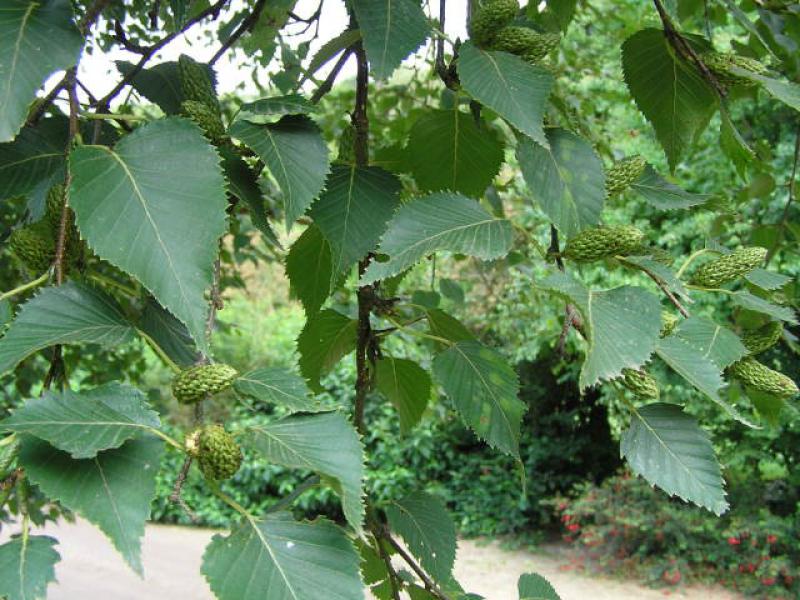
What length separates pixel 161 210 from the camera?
27.4 inches

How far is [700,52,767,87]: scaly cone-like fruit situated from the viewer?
949 millimetres

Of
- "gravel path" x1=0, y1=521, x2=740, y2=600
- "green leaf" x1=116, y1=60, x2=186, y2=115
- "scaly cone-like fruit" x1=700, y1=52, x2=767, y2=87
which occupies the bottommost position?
"gravel path" x1=0, y1=521, x2=740, y2=600

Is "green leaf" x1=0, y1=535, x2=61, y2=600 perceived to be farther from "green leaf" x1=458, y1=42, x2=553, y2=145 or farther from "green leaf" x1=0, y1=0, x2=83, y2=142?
"green leaf" x1=458, y1=42, x2=553, y2=145

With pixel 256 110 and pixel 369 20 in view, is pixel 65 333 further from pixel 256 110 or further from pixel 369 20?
pixel 369 20

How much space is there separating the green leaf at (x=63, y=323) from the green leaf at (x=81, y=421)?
1.7 inches

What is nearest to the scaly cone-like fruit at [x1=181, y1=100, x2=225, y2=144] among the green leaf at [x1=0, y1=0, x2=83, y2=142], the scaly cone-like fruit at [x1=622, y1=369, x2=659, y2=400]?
the green leaf at [x1=0, y1=0, x2=83, y2=142]

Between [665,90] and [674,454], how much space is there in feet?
1.79

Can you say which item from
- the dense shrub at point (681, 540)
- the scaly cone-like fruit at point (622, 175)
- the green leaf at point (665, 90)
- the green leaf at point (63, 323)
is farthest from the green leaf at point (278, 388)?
the dense shrub at point (681, 540)

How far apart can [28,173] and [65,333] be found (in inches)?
12.4

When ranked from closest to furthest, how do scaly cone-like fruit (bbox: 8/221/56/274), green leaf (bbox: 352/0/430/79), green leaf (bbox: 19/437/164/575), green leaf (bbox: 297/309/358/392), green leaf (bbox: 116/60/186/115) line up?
green leaf (bbox: 19/437/164/575), scaly cone-like fruit (bbox: 8/221/56/274), green leaf (bbox: 352/0/430/79), green leaf (bbox: 116/60/186/115), green leaf (bbox: 297/309/358/392)

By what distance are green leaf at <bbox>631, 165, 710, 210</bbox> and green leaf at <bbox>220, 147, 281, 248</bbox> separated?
47 cm

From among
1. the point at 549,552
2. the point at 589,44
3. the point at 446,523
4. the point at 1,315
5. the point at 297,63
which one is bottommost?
the point at 549,552

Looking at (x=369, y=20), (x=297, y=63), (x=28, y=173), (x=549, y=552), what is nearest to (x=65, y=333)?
(x=28, y=173)

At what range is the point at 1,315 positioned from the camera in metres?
0.73
